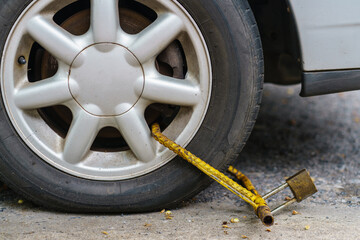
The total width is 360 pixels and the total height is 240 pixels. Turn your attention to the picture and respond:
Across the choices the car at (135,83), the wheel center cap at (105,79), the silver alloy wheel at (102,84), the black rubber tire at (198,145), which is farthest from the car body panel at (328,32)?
the wheel center cap at (105,79)

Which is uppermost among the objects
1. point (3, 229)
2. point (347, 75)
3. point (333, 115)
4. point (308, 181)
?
point (347, 75)

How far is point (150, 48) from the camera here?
1960 millimetres

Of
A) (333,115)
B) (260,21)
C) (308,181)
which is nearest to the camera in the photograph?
(308,181)

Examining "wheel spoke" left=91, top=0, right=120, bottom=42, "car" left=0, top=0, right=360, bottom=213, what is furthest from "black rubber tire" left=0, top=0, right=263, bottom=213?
"wheel spoke" left=91, top=0, right=120, bottom=42

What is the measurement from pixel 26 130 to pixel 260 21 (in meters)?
1.21

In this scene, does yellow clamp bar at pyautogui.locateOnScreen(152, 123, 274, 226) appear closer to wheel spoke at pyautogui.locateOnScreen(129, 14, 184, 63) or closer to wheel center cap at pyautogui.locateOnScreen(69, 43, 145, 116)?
wheel center cap at pyautogui.locateOnScreen(69, 43, 145, 116)

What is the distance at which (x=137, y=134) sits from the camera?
2.02 m

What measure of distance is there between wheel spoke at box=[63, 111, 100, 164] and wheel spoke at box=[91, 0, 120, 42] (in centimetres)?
30

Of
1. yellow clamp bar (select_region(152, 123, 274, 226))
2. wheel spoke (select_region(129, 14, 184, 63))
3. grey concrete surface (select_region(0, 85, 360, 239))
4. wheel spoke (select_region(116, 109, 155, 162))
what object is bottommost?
grey concrete surface (select_region(0, 85, 360, 239))

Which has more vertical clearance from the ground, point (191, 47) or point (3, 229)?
point (191, 47)

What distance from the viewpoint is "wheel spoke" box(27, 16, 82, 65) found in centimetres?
193

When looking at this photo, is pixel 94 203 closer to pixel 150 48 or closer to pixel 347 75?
pixel 150 48

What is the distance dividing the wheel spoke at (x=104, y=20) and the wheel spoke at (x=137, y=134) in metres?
0.30

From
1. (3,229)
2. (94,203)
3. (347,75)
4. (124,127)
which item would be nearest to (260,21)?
(347,75)
